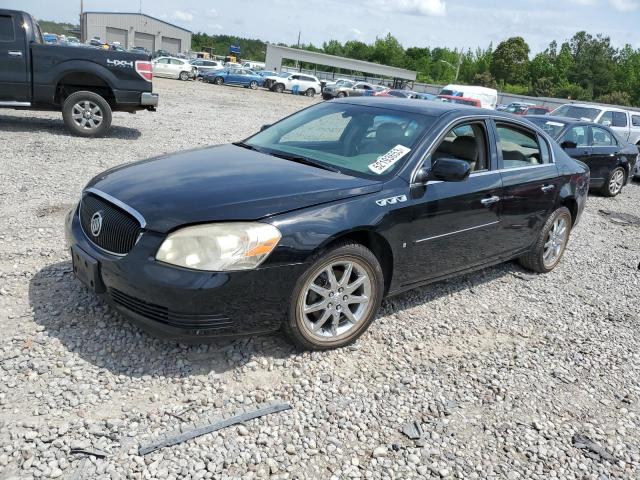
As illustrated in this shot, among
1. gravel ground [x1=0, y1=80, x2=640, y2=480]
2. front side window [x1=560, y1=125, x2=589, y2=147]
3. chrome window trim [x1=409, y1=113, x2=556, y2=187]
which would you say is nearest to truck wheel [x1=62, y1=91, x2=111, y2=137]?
gravel ground [x1=0, y1=80, x2=640, y2=480]

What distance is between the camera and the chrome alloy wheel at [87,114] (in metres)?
10.1

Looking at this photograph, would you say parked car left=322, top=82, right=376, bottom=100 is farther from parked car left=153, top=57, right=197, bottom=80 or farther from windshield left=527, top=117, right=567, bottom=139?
windshield left=527, top=117, right=567, bottom=139

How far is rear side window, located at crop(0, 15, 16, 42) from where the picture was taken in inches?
371

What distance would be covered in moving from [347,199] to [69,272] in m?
2.33

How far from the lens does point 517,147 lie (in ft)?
16.0

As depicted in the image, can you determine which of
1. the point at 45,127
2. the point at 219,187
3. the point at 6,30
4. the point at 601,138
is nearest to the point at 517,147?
the point at 219,187

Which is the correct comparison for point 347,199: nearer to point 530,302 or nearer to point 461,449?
point 461,449

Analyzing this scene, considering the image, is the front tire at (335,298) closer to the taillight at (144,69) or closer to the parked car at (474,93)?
the taillight at (144,69)

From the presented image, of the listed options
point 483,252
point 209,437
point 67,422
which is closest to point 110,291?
point 67,422

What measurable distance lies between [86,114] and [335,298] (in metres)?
8.48

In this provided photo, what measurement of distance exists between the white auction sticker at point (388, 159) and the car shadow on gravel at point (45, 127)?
8091mm

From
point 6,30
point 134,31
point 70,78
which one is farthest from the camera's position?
point 134,31

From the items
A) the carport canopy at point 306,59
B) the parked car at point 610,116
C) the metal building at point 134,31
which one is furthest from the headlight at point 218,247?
the metal building at point 134,31

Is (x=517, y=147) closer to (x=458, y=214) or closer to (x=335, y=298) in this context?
(x=458, y=214)
